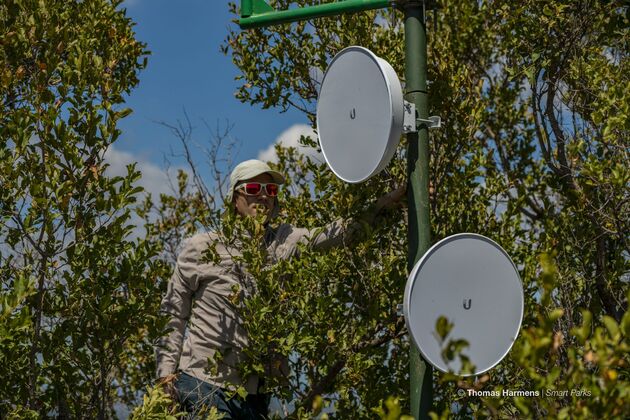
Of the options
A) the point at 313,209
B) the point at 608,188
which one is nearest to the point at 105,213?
the point at 313,209

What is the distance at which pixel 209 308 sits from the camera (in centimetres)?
482

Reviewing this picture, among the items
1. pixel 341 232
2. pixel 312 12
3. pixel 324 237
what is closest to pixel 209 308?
pixel 324 237

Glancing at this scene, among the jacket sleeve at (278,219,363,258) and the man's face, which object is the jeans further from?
the man's face

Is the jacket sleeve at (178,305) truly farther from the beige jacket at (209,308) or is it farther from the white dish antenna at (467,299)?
the white dish antenna at (467,299)

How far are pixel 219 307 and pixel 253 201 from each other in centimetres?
66

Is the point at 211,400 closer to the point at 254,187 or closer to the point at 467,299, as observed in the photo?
the point at 254,187

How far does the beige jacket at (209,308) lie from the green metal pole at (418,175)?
109 cm

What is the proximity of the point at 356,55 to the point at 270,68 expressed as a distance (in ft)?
7.69

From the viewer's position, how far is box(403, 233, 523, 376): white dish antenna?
335 centimetres

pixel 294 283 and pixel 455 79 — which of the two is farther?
pixel 455 79

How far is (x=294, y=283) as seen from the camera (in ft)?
15.5

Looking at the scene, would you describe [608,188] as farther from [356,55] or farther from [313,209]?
[356,55]

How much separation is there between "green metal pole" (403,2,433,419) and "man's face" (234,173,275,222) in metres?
1.35

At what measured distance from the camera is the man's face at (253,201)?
193 inches
